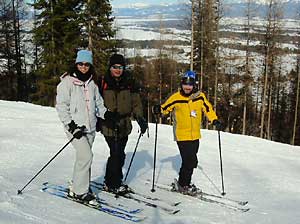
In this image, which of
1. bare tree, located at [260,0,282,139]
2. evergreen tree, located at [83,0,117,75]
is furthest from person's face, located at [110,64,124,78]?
bare tree, located at [260,0,282,139]

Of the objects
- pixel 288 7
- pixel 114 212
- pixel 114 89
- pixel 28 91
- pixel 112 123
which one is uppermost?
pixel 288 7

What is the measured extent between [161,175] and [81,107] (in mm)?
3247

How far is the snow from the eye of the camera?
16.8 feet

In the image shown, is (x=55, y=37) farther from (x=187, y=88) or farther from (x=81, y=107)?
(x=81, y=107)

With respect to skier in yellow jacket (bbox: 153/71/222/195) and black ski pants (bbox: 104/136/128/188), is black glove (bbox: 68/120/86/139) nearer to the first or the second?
black ski pants (bbox: 104/136/128/188)

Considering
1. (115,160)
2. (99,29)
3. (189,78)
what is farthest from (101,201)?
(99,29)

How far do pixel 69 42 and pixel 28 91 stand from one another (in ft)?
53.5

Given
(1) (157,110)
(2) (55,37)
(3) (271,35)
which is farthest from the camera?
(2) (55,37)

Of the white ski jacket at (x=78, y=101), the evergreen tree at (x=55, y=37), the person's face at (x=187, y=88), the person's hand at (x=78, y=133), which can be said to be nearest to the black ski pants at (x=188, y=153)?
the person's face at (x=187, y=88)

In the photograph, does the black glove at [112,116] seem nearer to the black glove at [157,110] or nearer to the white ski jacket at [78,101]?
the white ski jacket at [78,101]

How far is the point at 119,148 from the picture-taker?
5.78 metres

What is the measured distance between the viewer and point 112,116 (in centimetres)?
555

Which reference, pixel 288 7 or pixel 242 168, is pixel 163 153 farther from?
pixel 288 7

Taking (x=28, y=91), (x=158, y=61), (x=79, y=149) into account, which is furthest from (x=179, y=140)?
(x=28, y=91)
